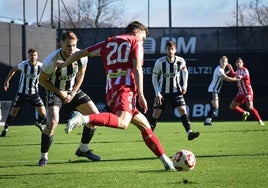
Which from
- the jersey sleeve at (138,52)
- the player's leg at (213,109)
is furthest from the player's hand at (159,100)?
the player's leg at (213,109)

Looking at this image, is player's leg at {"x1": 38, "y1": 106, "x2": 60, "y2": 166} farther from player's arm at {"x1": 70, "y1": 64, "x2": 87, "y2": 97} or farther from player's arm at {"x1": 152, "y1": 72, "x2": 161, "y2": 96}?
player's arm at {"x1": 152, "y1": 72, "x2": 161, "y2": 96}

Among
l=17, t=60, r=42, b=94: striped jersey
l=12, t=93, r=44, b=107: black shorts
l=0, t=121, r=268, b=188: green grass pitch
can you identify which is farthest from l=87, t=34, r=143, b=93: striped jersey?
l=12, t=93, r=44, b=107: black shorts

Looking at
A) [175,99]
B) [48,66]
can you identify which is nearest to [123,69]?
[48,66]

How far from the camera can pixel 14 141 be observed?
56.9 feet

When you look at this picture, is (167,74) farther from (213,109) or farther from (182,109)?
(213,109)

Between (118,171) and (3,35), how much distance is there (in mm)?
20820

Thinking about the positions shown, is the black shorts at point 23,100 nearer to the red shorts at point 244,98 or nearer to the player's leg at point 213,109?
the player's leg at point 213,109

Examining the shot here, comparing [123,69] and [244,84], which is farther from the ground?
[123,69]

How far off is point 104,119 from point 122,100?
2.14 ft

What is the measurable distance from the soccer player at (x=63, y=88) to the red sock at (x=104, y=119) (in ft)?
7.53

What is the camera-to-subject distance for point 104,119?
867 cm

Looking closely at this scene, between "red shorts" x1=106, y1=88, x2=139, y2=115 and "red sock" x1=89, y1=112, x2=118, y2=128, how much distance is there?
341 millimetres

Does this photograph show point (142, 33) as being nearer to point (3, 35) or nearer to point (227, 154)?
point (227, 154)

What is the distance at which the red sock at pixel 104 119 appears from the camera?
8.55 meters
